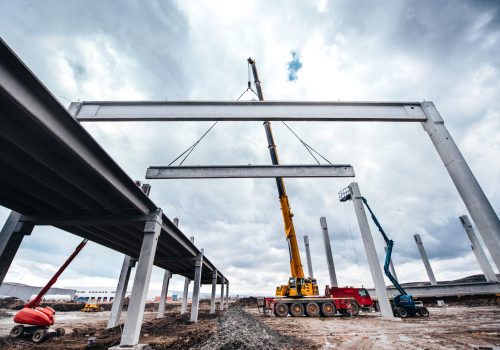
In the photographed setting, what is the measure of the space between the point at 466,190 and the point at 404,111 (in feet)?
10.9

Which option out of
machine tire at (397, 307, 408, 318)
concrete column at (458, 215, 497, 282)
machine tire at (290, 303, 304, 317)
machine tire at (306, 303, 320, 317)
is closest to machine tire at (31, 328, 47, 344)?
machine tire at (290, 303, 304, 317)

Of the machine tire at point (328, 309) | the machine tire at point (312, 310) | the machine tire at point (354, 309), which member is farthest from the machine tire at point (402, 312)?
the machine tire at point (312, 310)

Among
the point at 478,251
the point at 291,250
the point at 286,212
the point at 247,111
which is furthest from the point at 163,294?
the point at 478,251

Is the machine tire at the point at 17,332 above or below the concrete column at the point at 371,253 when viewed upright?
below

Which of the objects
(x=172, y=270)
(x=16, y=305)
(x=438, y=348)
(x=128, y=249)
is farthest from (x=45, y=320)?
(x=16, y=305)

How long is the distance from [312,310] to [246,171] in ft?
40.8

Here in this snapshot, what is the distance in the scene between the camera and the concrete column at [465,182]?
624 centimetres

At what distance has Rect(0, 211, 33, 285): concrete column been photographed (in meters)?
7.39

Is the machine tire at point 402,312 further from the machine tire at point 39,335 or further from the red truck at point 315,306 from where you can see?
the machine tire at point 39,335

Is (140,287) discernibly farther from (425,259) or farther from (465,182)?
(425,259)

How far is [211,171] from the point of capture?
12336mm

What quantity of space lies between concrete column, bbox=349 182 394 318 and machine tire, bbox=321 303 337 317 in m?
3.22

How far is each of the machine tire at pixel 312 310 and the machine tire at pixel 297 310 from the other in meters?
0.45

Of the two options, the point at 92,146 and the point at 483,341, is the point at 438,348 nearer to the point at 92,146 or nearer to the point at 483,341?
the point at 483,341
